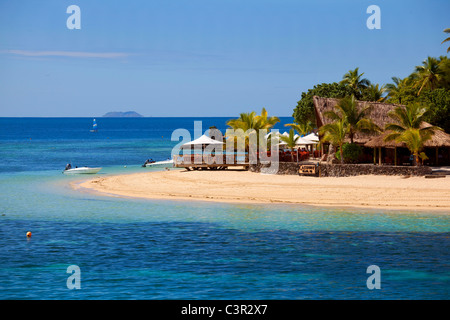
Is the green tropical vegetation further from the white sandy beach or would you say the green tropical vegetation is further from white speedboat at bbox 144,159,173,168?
white speedboat at bbox 144,159,173,168

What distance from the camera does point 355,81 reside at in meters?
78.8

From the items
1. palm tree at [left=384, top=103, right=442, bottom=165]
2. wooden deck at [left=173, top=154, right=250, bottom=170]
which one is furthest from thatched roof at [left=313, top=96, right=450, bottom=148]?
wooden deck at [left=173, top=154, right=250, bottom=170]

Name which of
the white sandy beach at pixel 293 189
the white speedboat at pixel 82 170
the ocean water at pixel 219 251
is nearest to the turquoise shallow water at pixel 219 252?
the ocean water at pixel 219 251

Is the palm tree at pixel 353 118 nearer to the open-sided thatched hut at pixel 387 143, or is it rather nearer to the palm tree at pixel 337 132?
the palm tree at pixel 337 132

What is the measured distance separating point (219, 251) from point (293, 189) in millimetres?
16194

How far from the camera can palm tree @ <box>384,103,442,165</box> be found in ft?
131

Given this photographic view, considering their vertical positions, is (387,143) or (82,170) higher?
(387,143)

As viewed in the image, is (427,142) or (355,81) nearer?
(427,142)

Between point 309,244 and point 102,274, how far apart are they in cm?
848

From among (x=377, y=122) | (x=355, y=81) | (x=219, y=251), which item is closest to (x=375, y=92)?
(x=355, y=81)

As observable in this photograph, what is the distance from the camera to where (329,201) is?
3369cm

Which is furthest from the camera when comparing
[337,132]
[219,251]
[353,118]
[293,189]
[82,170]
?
[82,170]

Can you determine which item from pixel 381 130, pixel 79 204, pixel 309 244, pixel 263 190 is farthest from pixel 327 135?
pixel 309 244

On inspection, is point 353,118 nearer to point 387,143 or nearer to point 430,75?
point 387,143
